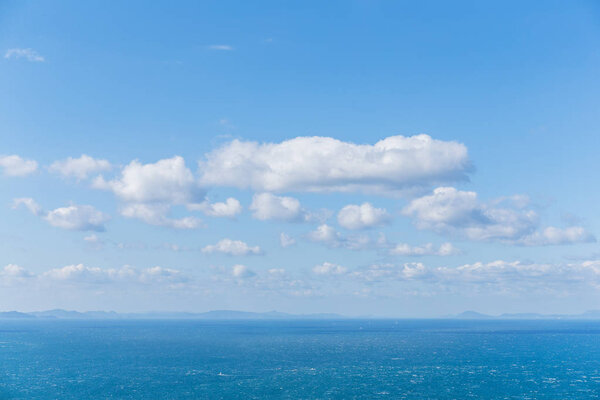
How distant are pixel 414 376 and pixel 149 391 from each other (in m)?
68.8

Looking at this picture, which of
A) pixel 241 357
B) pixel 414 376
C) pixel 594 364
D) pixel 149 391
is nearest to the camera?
pixel 149 391

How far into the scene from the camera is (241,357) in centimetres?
19750

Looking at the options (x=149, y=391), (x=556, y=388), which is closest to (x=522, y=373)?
(x=556, y=388)

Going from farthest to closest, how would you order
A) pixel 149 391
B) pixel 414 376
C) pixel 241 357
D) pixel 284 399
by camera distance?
pixel 241 357
pixel 414 376
pixel 149 391
pixel 284 399

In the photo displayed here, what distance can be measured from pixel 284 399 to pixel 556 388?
218 feet

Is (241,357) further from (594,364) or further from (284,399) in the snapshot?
(594,364)

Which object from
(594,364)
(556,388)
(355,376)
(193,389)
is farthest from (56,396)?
(594,364)

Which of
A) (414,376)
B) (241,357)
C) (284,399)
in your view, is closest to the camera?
(284,399)

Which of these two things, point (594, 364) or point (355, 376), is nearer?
point (355, 376)

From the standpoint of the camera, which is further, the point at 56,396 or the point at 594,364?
the point at 594,364

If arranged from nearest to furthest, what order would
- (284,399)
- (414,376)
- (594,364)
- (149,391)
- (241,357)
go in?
(284,399) < (149,391) < (414,376) < (594,364) < (241,357)

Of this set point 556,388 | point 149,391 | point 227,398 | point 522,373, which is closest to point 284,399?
point 227,398

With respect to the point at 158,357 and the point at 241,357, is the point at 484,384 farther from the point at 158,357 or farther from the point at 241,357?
the point at 158,357

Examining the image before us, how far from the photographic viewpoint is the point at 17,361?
185 metres
